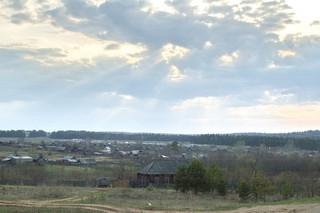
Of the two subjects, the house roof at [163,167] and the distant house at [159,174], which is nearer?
the distant house at [159,174]

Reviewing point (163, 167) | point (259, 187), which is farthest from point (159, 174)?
point (259, 187)

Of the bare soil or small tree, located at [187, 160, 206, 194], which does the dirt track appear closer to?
the bare soil

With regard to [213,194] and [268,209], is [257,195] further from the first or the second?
[268,209]

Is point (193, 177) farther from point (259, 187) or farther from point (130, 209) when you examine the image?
point (130, 209)

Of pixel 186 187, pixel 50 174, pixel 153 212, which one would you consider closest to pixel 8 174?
pixel 50 174

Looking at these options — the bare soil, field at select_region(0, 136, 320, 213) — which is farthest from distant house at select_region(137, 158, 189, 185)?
the bare soil

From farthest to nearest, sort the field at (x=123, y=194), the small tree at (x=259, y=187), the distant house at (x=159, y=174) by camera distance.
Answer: the distant house at (x=159, y=174) → the small tree at (x=259, y=187) → the field at (x=123, y=194)

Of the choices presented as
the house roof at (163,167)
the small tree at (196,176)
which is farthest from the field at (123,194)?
the house roof at (163,167)

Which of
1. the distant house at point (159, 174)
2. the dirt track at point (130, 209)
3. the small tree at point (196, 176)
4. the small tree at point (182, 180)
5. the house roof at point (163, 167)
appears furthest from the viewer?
the house roof at point (163, 167)

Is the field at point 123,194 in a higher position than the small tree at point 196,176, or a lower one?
lower

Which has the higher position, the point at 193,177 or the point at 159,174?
the point at 193,177

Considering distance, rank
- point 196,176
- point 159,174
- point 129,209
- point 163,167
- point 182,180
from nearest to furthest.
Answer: point 129,209, point 196,176, point 182,180, point 159,174, point 163,167

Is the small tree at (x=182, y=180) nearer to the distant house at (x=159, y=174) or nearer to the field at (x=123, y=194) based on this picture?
the field at (x=123, y=194)

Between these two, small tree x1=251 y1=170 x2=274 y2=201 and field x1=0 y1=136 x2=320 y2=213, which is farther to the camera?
small tree x1=251 y1=170 x2=274 y2=201
